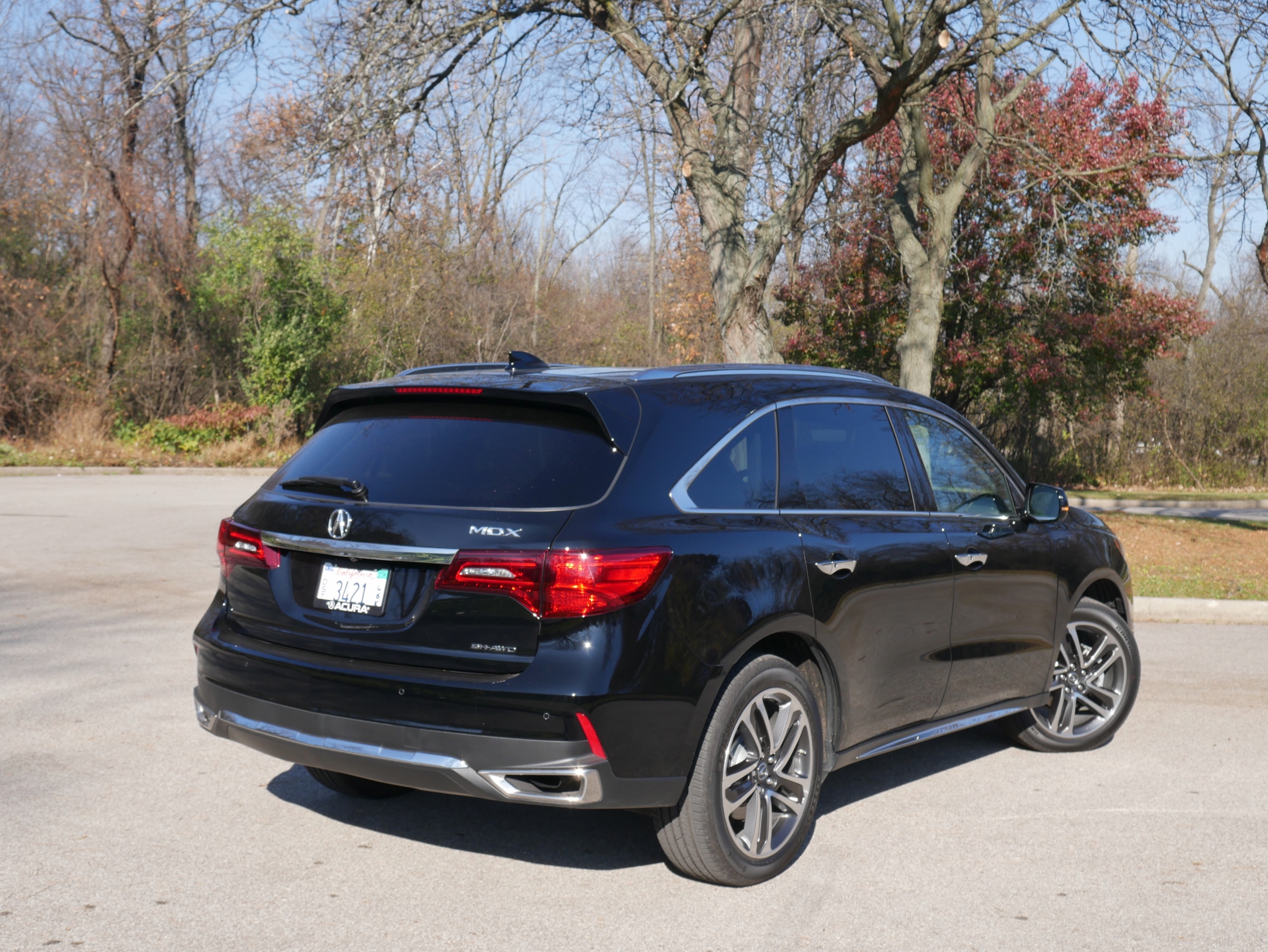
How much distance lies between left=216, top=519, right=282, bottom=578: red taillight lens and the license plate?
0.87ft

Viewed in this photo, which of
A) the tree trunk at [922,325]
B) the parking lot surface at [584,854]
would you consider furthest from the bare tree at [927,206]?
the parking lot surface at [584,854]

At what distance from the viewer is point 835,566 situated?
15.7ft

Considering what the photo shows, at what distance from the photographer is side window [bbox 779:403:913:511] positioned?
493 cm

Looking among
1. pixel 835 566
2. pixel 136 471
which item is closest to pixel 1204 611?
pixel 835 566

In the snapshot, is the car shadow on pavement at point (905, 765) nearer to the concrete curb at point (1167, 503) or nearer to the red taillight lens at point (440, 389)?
the red taillight lens at point (440, 389)

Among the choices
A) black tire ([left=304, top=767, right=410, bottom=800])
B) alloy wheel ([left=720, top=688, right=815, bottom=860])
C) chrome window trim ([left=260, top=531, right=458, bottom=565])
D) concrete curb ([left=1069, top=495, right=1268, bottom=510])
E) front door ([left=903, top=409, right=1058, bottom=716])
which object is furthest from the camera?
concrete curb ([left=1069, top=495, right=1268, bottom=510])

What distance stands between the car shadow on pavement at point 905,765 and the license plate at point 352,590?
2.27 m

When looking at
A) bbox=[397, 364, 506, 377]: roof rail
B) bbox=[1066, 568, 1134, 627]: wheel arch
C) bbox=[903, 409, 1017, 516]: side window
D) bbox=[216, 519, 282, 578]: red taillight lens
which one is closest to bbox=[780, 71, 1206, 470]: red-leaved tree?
bbox=[1066, 568, 1134, 627]: wheel arch

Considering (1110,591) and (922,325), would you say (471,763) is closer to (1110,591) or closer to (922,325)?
(1110,591)

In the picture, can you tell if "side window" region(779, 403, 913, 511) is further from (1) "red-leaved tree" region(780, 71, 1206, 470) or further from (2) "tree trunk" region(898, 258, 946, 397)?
(1) "red-leaved tree" region(780, 71, 1206, 470)

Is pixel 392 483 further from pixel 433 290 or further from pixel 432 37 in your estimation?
pixel 433 290

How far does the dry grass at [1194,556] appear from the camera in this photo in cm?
1220

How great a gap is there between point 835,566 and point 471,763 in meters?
1.60

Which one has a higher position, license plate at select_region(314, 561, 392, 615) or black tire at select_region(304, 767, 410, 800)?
license plate at select_region(314, 561, 392, 615)
